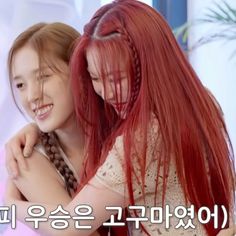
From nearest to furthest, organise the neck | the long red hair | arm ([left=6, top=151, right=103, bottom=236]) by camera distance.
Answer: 1. the long red hair
2. arm ([left=6, top=151, right=103, bottom=236])
3. the neck

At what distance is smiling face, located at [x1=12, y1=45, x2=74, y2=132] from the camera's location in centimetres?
109

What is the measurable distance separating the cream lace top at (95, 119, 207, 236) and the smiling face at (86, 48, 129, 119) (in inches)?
2.8

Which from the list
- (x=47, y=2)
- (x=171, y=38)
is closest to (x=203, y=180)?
(x=171, y=38)

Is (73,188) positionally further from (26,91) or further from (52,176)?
(26,91)

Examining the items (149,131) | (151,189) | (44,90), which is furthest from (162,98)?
(44,90)

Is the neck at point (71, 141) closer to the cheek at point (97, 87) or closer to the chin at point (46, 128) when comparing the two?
the chin at point (46, 128)

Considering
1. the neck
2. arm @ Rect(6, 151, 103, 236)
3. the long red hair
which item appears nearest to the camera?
the long red hair

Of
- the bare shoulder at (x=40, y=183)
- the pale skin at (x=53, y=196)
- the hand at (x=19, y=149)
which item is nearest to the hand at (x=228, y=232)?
the pale skin at (x=53, y=196)

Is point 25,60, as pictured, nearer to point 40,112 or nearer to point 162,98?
point 40,112

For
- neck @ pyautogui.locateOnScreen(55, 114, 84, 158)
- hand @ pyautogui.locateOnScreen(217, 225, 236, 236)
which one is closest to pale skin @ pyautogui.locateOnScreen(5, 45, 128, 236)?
neck @ pyautogui.locateOnScreen(55, 114, 84, 158)

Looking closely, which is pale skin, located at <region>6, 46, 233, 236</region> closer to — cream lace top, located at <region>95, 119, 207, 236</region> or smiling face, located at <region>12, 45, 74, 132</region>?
cream lace top, located at <region>95, 119, 207, 236</region>

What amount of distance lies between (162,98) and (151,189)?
177 millimetres

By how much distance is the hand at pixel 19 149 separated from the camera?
108 centimetres

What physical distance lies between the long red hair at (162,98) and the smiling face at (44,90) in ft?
0.27
